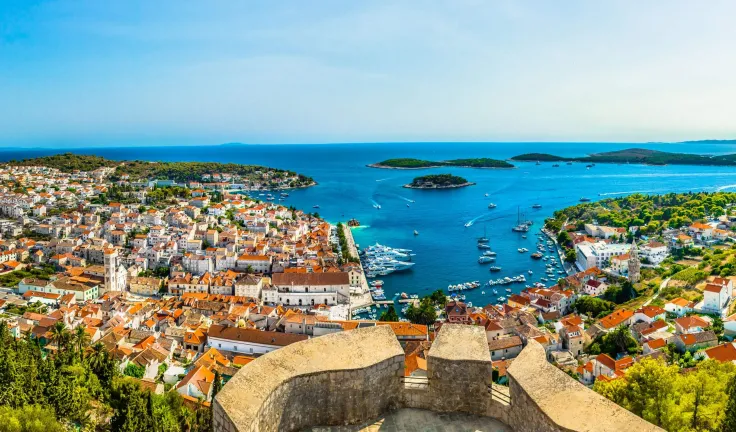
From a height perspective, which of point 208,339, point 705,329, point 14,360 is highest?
point 14,360

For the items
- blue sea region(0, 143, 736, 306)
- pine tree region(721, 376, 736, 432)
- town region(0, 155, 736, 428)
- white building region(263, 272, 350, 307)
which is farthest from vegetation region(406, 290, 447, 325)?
pine tree region(721, 376, 736, 432)

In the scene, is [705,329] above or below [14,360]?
below

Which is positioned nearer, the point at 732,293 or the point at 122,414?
the point at 122,414

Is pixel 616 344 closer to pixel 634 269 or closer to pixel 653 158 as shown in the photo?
pixel 634 269

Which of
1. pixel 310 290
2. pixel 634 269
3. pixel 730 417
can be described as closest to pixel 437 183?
pixel 634 269

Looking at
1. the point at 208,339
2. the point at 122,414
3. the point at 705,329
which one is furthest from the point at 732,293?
the point at 122,414

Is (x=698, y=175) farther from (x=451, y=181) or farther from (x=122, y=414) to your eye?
(x=122, y=414)

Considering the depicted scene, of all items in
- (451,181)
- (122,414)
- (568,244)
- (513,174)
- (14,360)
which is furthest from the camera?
(513,174)
